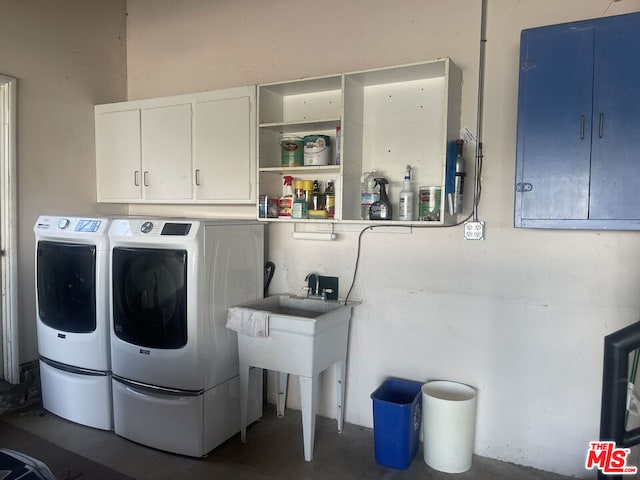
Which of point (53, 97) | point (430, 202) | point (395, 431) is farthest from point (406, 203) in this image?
point (53, 97)

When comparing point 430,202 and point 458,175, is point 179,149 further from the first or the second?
point 458,175

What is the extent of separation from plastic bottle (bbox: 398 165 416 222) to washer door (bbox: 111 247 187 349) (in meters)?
1.17

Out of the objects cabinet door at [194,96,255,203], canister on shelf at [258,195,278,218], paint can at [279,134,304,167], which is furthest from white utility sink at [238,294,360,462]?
paint can at [279,134,304,167]

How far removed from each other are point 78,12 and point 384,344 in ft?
10.3

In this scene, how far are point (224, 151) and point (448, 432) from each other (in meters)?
2.07

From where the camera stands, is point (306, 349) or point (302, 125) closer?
point (306, 349)

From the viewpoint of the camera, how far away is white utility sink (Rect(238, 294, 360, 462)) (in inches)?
95.3

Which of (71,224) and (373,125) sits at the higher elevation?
(373,125)

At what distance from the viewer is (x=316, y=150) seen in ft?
8.96

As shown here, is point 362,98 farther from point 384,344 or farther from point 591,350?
point 591,350

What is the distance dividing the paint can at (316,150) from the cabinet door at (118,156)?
52.8 inches

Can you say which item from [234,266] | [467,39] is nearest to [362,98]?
[467,39]

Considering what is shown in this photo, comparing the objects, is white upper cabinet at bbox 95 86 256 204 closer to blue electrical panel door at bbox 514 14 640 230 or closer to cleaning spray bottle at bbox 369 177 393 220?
cleaning spray bottle at bbox 369 177 393 220

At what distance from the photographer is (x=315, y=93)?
2939mm
